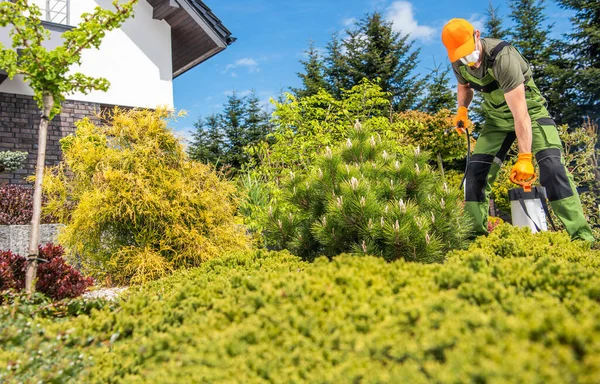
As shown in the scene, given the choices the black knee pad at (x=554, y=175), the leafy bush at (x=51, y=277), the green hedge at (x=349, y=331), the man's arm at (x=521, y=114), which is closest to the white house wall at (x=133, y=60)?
the leafy bush at (x=51, y=277)

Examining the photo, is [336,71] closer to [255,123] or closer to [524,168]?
[255,123]

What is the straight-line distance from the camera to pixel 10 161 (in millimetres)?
8930

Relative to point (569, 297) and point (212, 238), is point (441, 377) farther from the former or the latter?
point (212, 238)

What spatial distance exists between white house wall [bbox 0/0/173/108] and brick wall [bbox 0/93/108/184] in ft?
2.63

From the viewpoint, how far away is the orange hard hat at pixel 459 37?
15.6ft

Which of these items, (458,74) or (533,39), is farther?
(533,39)

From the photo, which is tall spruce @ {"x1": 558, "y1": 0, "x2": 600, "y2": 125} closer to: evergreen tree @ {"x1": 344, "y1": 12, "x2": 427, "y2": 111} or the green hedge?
evergreen tree @ {"x1": 344, "y1": 12, "x2": 427, "y2": 111}

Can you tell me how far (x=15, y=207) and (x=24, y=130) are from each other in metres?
3.31

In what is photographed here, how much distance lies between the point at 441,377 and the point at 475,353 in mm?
135

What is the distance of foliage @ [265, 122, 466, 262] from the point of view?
397cm

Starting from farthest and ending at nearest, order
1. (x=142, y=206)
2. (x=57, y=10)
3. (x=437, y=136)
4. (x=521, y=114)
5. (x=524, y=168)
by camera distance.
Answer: (x=437, y=136) < (x=57, y=10) < (x=142, y=206) < (x=524, y=168) < (x=521, y=114)

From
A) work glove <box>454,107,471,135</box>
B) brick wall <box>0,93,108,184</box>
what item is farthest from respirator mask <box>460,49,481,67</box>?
brick wall <box>0,93,108,184</box>

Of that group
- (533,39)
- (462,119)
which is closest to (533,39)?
(533,39)

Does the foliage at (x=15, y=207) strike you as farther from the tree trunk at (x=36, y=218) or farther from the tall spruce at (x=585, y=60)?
the tall spruce at (x=585, y=60)
